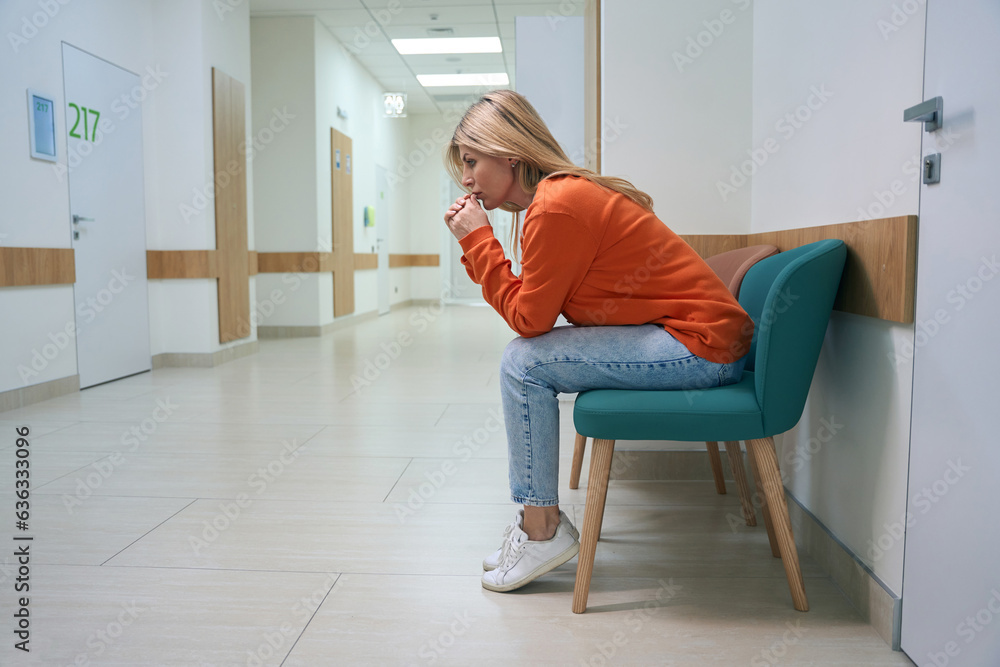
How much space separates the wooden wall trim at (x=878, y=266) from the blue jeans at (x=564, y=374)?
276 millimetres

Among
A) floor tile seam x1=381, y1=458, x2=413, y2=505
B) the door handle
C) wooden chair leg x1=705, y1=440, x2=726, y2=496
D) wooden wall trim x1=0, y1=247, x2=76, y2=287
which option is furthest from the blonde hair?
wooden wall trim x1=0, y1=247, x2=76, y2=287

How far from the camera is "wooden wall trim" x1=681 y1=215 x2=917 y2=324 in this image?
1.33m

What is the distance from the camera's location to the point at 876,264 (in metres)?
1.45

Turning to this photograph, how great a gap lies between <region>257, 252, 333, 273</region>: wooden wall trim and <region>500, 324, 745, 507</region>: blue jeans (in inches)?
225

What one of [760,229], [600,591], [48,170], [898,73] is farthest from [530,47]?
[600,591]

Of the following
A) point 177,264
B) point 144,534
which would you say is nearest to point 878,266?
point 144,534

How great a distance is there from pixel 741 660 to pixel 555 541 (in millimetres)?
458

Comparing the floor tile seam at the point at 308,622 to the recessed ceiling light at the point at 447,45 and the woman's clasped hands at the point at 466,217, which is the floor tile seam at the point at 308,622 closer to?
the woman's clasped hands at the point at 466,217

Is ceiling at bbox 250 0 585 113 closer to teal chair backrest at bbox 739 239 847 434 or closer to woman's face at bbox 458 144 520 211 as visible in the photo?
woman's face at bbox 458 144 520 211

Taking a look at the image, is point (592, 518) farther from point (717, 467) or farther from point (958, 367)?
point (717, 467)

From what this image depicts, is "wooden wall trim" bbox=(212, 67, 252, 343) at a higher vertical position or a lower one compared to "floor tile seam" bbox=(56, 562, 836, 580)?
higher

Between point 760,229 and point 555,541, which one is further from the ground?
point 760,229

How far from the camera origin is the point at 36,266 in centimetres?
376

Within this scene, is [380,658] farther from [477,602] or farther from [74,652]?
[74,652]
